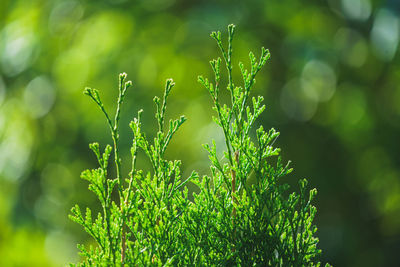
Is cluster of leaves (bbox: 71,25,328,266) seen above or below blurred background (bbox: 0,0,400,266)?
below

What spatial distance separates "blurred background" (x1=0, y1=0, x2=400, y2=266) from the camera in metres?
4.19

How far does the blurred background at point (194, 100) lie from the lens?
4191 millimetres

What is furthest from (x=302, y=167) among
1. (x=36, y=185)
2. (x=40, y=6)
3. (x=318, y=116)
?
(x=40, y=6)

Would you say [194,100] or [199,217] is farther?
[194,100]

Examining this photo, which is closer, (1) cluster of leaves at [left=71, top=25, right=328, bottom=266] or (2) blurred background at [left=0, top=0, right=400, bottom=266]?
(1) cluster of leaves at [left=71, top=25, right=328, bottom=266]

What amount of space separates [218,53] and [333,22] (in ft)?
3.35

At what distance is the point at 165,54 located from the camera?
499 centimetres

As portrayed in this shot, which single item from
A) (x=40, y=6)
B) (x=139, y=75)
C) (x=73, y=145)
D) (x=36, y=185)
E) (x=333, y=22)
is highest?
(x=40, y=6)

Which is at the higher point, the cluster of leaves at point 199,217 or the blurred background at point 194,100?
the blurred background at point 194,100

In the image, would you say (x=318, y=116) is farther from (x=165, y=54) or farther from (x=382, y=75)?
(x=165, y=54)

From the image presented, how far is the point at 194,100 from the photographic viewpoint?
185 inches

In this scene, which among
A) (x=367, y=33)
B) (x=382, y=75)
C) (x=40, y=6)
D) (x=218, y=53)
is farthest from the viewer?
(x=40, y=6)

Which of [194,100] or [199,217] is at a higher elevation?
[194,100]

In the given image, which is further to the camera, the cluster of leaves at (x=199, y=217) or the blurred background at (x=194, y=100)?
the blurred background at (x=194, y=100)
